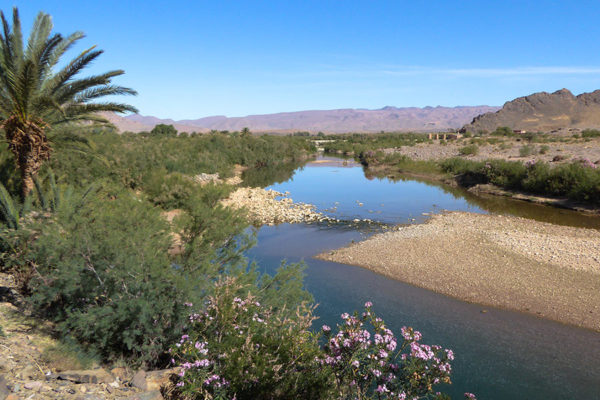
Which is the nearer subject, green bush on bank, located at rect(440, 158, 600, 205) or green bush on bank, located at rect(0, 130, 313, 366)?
green bush on bank, located at rect(0, 130, 313, 366)

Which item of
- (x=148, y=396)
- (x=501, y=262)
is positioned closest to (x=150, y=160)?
(x=501, y=262)

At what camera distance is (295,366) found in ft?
16.0

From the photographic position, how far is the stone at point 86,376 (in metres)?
4.76

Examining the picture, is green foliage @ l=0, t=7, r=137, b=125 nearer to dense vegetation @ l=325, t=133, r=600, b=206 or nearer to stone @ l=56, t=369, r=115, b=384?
stone @ l=56, t=369, r=115, b=384

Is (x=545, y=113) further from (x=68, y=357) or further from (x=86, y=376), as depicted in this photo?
(x=86, y=376)

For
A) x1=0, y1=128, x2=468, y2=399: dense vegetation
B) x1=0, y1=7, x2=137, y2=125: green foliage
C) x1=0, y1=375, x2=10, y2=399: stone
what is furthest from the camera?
x1=0, y1=7, x2=137, y2=125: green foliage

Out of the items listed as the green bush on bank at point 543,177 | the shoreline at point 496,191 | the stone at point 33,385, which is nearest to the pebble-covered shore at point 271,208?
the stone at point 33,385

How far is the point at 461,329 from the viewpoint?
28.8 ft

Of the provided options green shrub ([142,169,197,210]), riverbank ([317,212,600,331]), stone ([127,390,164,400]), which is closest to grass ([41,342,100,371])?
stone ([127,390,164,400])

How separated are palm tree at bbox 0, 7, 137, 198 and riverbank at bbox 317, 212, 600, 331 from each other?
9115 mm

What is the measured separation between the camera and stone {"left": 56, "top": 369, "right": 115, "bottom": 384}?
187 inches

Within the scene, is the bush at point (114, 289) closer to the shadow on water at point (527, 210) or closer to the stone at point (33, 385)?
the stone at point (33, 385)

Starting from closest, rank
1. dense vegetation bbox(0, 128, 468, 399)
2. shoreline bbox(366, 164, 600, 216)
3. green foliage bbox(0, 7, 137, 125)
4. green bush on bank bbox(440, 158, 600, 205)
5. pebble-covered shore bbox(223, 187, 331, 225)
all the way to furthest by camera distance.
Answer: dense vegetation bbox(0, 128, 468, 399)
green foliage bbox(0, 7, 137, 125)
pebble-covered shore bbox(223, 187, 331, 225)
shoreline bbox(366, 164, 600, 216)
green bush on bank bbox(440, 158, 600, 205)

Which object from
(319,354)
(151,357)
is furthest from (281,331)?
(151,357)
